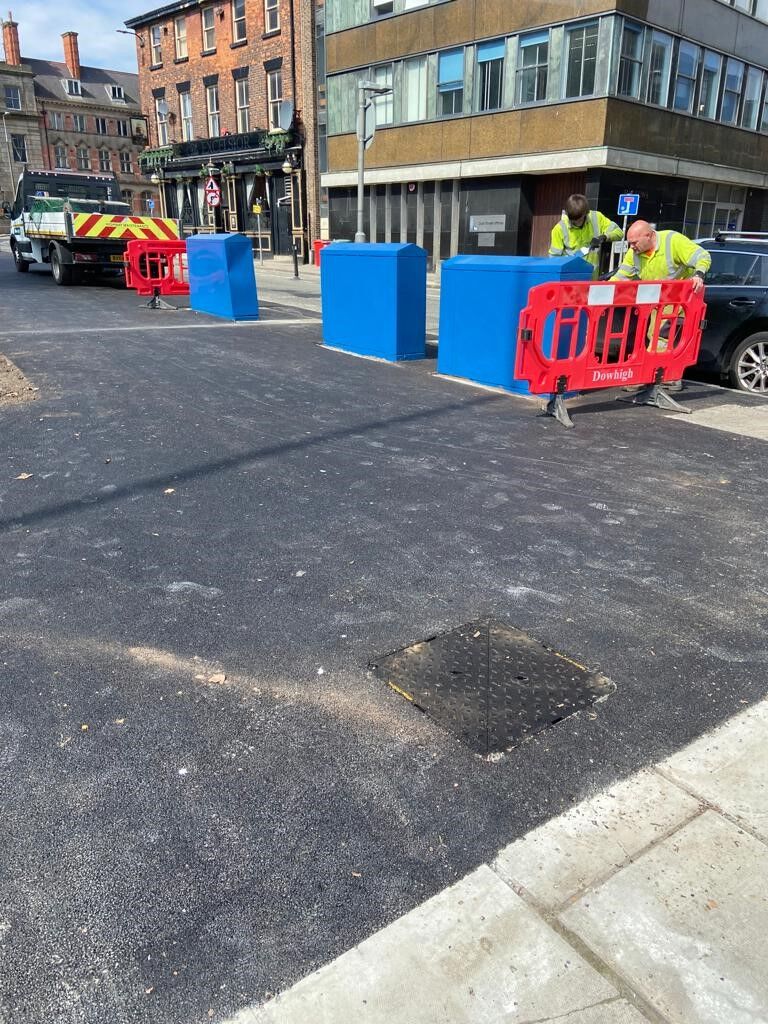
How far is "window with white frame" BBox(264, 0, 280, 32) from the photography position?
32656 mm

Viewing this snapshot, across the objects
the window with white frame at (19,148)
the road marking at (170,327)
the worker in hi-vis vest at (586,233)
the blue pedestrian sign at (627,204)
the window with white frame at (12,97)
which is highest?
the window with white frame at (12,97)

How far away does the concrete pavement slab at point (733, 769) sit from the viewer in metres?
2.48

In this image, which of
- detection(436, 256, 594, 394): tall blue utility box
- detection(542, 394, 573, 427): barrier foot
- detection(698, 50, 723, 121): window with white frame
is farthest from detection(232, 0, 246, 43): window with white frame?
detection(542, 394, 573, 427): barrier foot

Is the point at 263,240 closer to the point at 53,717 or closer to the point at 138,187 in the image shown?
the point at 53,717

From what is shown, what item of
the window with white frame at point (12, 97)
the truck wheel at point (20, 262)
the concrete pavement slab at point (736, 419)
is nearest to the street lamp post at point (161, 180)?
the truck wheel at point (20, 262)

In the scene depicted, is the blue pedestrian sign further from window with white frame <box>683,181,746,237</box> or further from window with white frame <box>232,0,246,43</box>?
window with white frame <box>232,0,246,43</box>

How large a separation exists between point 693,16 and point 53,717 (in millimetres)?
26477

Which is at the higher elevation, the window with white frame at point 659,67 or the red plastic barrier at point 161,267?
the window with white frame at point 659,67

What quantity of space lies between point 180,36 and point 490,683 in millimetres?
45351

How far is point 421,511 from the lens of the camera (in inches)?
195

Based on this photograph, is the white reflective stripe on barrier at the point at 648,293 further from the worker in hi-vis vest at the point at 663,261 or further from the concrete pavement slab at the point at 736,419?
the concrete pavement slab at the point at 736,419

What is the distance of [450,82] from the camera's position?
77.5 feet

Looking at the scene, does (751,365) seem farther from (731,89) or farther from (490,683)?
(731,89)

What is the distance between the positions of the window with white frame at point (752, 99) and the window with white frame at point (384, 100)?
11782 millimetres
